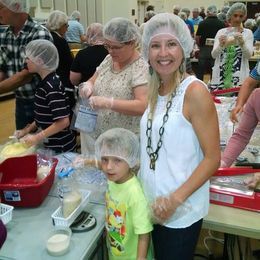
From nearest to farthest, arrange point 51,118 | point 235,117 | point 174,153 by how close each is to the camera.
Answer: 1. point 174,153
2. point 51,118
3. point 235,117

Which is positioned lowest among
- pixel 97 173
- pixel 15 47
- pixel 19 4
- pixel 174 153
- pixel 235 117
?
pixel 97 173

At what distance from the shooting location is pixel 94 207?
1381 millimetres

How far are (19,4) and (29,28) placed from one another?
0.15 m

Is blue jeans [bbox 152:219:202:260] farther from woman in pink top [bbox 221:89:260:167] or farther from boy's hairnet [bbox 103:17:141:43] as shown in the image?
boy's hairnet [bbox 103:17:141:43]

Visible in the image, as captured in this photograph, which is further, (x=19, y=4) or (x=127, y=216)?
(x=19, y=4)

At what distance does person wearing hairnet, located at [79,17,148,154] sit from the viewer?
1604 mm

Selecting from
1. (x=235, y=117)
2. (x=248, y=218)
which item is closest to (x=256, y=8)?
(x=235, y=117)

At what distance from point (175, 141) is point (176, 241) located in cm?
37

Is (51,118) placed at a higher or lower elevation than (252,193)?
higher

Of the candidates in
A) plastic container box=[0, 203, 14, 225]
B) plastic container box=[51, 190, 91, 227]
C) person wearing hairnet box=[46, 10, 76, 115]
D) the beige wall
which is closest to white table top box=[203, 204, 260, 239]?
plastic container box=[51, 190, 91, 227]

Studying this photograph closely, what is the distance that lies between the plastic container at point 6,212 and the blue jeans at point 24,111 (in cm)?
108

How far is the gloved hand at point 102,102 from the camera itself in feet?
5.23

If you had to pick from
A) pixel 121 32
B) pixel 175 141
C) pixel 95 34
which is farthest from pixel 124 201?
pixel 95 34

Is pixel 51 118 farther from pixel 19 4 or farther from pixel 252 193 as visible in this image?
pixel 252 193
